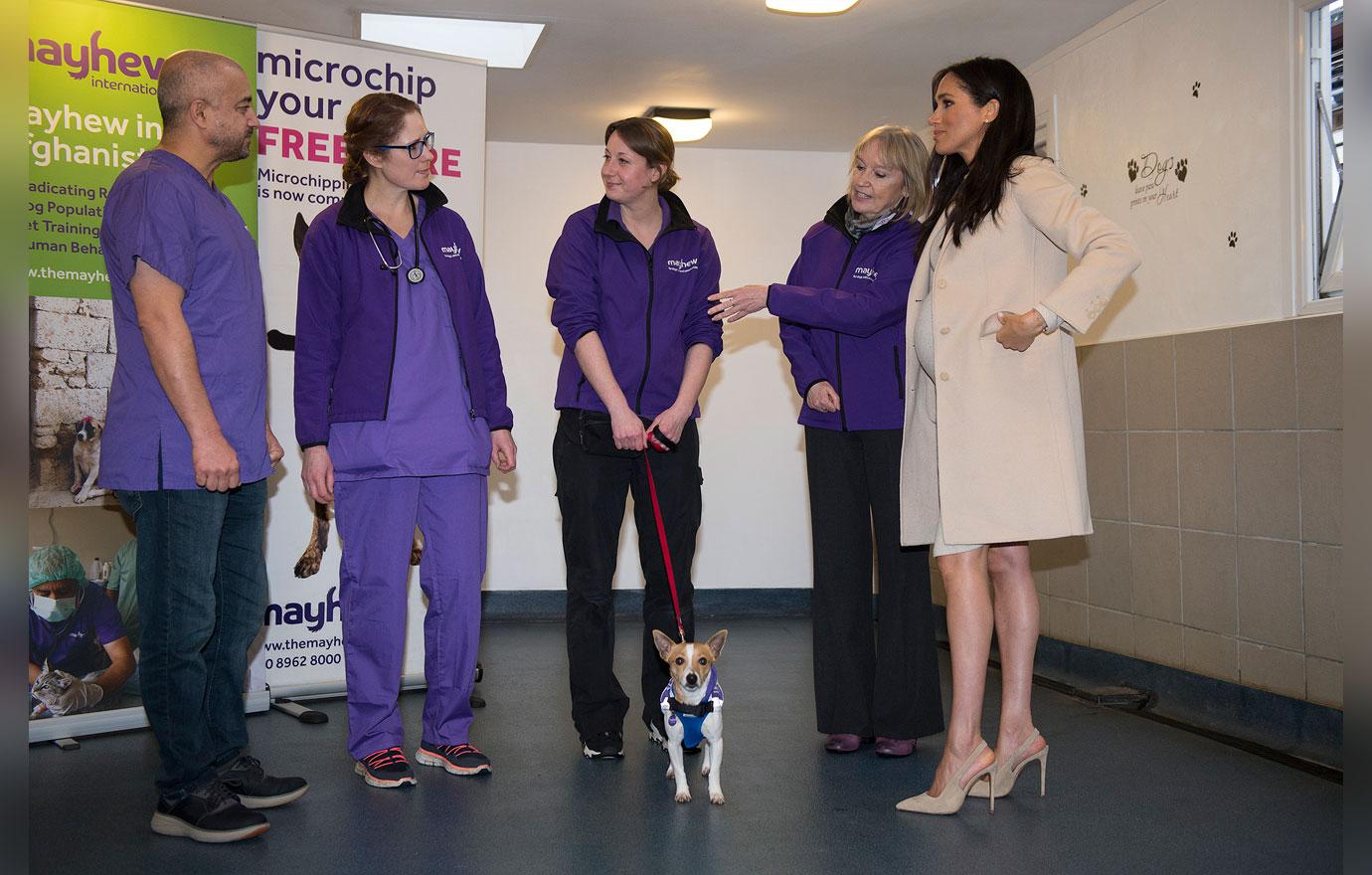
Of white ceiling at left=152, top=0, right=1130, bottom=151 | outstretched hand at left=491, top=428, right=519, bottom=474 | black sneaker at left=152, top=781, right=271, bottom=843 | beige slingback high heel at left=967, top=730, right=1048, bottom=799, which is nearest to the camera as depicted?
black sneaker at left=152, top=781, right=271, bottom=843

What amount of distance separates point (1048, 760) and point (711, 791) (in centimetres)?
110

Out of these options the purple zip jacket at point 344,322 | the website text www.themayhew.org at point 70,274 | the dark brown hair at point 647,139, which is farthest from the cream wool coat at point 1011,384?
the website text www.themayhew.org at point 70,274

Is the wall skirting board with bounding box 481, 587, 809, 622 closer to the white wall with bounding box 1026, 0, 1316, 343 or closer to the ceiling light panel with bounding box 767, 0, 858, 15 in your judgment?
the white wall with bounding box 1026, 0, 1316, 343

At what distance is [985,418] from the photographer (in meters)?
2.67

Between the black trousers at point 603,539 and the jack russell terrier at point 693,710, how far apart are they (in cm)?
40

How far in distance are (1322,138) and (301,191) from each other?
3332mm

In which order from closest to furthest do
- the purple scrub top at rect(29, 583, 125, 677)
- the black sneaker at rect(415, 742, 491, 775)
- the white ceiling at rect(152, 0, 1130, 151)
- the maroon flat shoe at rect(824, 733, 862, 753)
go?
1. the black sneaker at rect(415, 742, 491, 775)
2. the maroon flat shoe at rect(824, 733, 862, 753)
3. the purple scrub top at rect(29, 583, 125, 677)
4. the white ceiling at rect(152, 0, 1130, 151)

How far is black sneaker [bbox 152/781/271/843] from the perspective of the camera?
257 cm

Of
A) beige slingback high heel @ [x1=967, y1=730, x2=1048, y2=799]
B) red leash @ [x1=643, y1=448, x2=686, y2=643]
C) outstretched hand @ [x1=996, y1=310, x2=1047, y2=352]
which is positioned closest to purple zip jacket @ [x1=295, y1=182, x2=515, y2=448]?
red leash @ [x1=643, y1=448, x2=686, y2=643]

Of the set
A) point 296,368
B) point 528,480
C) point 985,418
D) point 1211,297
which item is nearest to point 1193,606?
point 1211,297

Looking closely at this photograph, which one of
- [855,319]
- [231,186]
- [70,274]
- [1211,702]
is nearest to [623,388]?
[855,319]

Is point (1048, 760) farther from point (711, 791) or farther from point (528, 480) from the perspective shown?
point (528, 480)

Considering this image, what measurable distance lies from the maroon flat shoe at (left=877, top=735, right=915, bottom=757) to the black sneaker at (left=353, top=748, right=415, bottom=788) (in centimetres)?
131

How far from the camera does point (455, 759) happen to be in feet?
10.4
